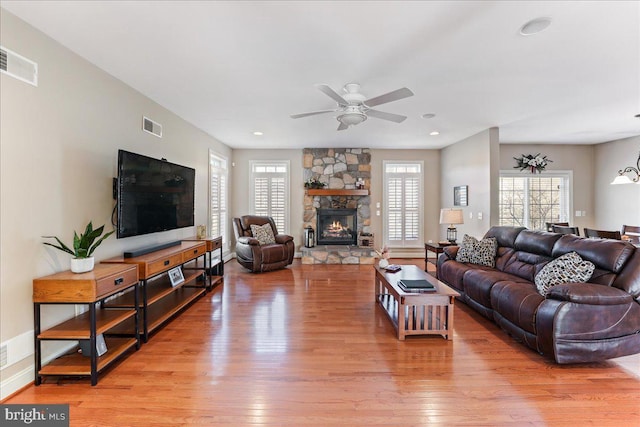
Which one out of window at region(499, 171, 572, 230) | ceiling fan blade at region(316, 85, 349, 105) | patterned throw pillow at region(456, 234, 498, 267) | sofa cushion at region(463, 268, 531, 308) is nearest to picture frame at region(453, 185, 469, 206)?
window at region(499, 171, 572, 230)

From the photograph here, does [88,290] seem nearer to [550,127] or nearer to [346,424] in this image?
[346,424]

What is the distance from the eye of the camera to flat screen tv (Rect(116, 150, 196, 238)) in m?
2.89

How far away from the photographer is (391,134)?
229 inches

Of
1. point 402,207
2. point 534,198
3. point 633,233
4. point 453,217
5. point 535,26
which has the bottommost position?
point 633,233

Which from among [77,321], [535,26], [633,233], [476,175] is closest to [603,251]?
[535,26]

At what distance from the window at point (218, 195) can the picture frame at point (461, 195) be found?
523cm

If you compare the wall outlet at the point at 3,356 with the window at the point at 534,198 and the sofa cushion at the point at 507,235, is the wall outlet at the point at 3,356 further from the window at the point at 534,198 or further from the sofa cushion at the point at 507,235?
the window at the point at 534,198

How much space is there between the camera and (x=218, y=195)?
6324 millimetres

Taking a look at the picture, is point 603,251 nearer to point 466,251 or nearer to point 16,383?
point 466,251

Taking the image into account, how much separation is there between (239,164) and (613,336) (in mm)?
6952

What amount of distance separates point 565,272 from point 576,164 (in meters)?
5.77

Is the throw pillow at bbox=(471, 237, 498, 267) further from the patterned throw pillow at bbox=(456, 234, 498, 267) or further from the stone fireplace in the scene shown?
the stone fireplace

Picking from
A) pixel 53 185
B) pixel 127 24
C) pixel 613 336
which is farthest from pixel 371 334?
pixel 127 24

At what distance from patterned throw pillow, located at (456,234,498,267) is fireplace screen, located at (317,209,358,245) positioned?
120 inches
